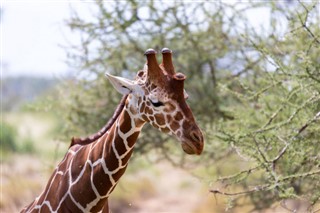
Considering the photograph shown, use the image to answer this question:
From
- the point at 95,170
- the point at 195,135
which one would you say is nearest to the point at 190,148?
the point at 195,135

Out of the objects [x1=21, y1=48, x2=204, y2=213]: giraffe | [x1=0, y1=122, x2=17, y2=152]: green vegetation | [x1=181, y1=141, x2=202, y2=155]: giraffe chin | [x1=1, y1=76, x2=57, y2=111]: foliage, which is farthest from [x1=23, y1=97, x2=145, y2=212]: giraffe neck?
[x1=1, y1=76, x2=57, y2=111]: foliage

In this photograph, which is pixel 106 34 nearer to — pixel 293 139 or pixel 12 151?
pixel 293 139

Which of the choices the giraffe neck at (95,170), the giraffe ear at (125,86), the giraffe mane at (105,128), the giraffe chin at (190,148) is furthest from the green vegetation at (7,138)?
the giraffe chin at (190,148)

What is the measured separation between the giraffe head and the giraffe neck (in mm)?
93

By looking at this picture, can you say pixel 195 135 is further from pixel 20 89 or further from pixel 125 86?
pixel 20 89

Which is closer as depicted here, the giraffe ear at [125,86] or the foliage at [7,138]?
the giraffe ear at [125,86]

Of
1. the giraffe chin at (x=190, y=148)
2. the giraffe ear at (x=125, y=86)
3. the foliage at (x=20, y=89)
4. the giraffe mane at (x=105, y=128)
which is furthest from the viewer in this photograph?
the foliage at (x=20, y=89)

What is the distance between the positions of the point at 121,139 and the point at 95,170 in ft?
0.90

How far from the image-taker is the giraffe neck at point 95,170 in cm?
516

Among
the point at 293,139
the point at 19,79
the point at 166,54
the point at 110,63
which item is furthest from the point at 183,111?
the point at 19,79

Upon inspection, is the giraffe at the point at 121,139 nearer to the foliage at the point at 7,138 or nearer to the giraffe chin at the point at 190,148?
the giraffe chin at the point at 190,148

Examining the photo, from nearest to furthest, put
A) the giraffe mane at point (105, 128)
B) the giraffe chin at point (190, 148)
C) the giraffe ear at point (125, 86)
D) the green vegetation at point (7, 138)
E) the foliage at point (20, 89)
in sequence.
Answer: the giraffe chin at point (190, 148) < the giraffe ear at point (125, 86) < the giraffe mane at point (105, 128) < the green vegetation at point (7, 138) < the foliage at point (20, 89)

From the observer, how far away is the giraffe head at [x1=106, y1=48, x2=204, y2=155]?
4.79m

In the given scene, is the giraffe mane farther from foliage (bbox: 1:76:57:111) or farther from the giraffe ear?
foliage (bbox: 1:76:57:111)
